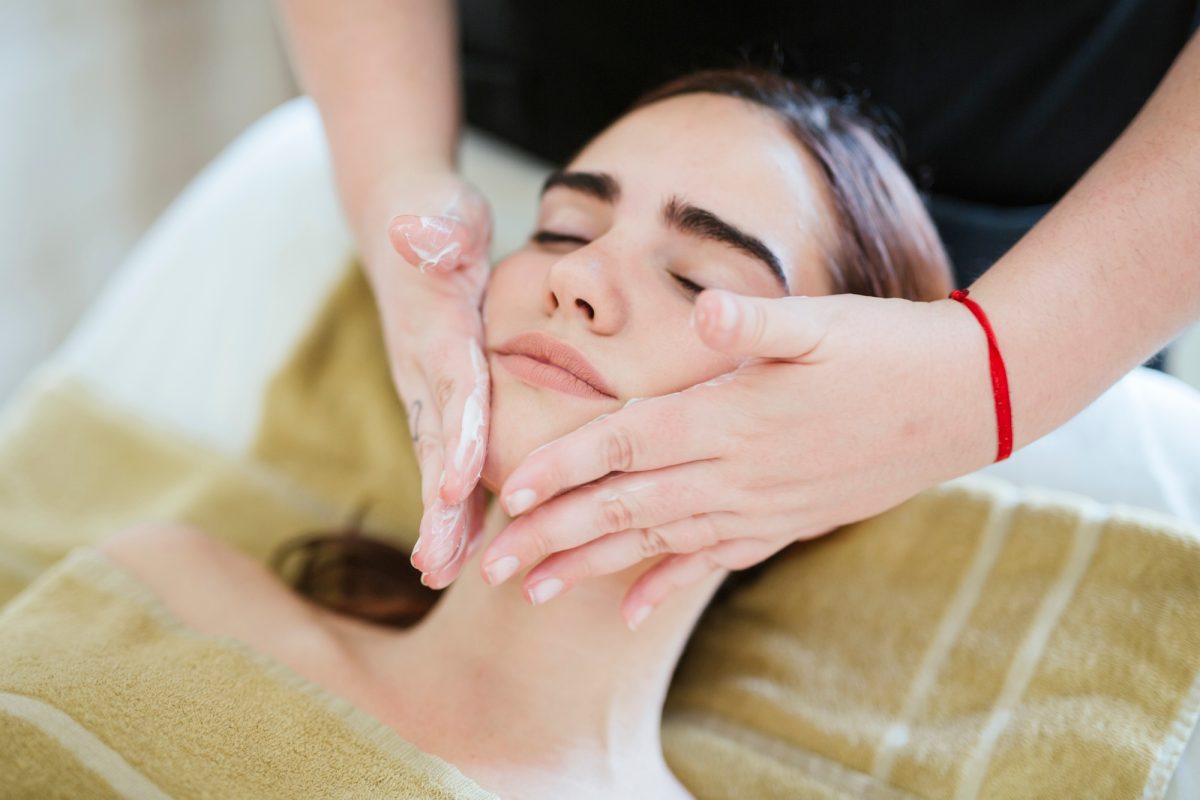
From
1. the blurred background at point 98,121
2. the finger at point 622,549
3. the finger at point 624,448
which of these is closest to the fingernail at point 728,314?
the finger at point 624,448

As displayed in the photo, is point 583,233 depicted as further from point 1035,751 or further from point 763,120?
point 1035,751

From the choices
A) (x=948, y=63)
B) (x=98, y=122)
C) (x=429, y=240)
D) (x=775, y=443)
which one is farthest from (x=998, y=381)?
(x=98, y=122)

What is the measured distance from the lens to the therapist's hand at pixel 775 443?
0.88 m

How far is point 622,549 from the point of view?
0.96 metres

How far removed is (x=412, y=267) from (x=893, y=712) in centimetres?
76

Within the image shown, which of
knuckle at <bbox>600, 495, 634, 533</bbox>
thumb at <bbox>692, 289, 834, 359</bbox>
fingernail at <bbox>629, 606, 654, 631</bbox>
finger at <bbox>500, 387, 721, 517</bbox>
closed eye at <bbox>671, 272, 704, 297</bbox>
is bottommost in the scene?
fingernail at <bbox>629, 606, 654, 631</bbox>

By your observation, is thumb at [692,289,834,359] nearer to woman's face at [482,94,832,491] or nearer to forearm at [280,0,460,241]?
woman's face at [482,94,832,491]

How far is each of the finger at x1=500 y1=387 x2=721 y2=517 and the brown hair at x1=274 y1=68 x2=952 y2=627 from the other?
0.31 m

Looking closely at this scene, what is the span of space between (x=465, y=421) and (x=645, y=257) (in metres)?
0.24

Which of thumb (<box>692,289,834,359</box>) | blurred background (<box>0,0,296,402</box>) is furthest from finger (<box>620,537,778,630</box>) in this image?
blurred background (<box>0,0,296,402</box>)

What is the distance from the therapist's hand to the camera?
0.88 meters

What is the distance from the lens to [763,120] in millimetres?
1141

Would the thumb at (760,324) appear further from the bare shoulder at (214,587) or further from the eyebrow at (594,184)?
the bare shoulder at (214,587)

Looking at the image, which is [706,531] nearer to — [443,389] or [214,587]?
[443,389]
